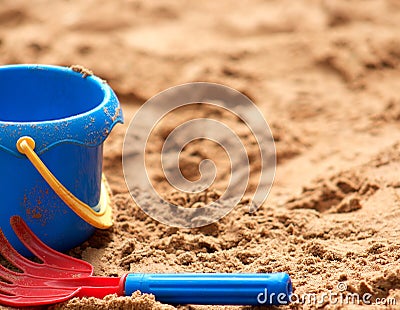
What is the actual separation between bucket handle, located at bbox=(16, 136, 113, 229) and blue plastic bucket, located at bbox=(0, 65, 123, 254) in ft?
0.07

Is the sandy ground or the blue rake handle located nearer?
the blue rake handle

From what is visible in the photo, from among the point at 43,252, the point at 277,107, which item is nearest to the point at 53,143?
the point at 43,252

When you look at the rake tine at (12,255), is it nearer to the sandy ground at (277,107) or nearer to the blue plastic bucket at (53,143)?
the blue plastic bucket at (53,143)

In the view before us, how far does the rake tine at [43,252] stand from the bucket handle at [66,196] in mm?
115

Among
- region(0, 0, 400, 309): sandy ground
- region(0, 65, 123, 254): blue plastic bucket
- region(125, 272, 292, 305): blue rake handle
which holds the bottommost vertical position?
region(0, 0, 400, 309): sandy ground

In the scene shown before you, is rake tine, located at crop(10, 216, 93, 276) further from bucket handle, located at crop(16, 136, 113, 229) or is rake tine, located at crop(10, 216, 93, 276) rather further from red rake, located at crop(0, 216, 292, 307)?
bucket handle, located at crop(16, 136, 113, 229)

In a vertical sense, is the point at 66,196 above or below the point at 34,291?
above

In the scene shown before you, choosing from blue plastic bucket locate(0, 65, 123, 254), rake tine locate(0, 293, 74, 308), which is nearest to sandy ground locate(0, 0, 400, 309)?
rake tine locate(0, 293, 74, 308)

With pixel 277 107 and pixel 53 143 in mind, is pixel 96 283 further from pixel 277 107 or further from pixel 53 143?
pixel 277 107

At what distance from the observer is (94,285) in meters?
1.61

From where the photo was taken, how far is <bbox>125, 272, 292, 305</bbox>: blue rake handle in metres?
1.47

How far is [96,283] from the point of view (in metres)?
1.61

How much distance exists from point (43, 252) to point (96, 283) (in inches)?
7.7

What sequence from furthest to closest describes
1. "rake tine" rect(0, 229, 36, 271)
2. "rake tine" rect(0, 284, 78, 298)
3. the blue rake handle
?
"rake tine" rect(0, 229, 36, 271) → "rake tine" rect(0, 284, 78, 298) → the blue rake handle
